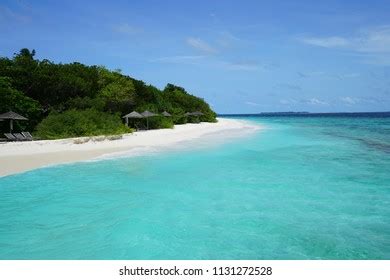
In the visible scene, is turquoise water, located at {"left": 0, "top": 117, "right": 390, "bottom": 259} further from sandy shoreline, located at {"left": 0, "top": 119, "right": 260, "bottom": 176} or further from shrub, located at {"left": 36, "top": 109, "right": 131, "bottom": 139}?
shrub, located at {"left": 36, "top": 109, "right": 131, "bottom": 139}

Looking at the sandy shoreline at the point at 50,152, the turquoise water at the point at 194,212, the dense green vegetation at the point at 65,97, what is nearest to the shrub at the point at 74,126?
the dense green vegetation at the point at 65,97

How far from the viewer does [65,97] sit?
1065 inches

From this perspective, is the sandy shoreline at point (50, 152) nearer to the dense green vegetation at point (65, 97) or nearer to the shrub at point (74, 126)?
the shrub at point (74, 126)

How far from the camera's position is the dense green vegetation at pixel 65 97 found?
21548mm

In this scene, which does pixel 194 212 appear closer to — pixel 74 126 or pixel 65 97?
pixel 74 126

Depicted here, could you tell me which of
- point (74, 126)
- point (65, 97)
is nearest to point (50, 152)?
point (74, 126)

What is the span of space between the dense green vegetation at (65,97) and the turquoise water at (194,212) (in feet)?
30.8

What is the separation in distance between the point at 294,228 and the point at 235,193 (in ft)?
9.34

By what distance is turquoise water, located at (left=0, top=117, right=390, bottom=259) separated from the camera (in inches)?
231

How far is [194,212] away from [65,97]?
22004mm

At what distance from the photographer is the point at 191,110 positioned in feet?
168

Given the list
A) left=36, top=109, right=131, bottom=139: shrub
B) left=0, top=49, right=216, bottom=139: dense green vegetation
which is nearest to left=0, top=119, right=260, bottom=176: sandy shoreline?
left=36, top=109, right=131, bottom=139: shrub

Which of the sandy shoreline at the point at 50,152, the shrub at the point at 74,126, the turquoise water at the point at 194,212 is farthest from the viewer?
the shrub at the point at 74,126
